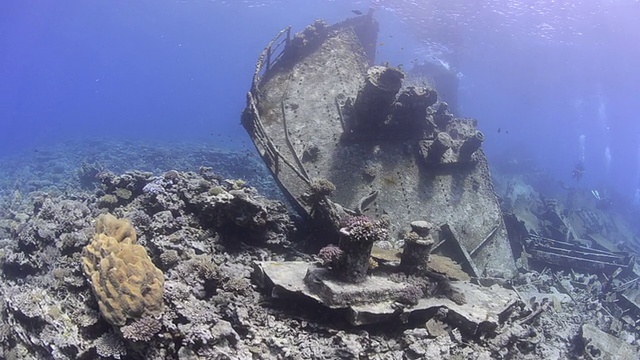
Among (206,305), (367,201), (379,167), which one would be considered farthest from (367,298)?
(379,167)

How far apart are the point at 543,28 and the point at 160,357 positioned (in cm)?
4637

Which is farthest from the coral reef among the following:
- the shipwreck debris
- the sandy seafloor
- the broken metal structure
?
the broken metal structure

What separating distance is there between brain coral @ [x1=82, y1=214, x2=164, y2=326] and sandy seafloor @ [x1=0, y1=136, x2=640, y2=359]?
0.24 meters

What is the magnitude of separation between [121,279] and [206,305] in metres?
1.48

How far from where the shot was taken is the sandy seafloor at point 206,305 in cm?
564

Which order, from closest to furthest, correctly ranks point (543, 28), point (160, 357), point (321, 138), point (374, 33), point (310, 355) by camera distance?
point (160, 357) < point (310, 355) < point (321, 138) < point (374, 33) < point (543, 28)

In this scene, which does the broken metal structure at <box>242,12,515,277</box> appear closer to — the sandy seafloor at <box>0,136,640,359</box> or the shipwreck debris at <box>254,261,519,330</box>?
the sandy seafloor at <box>0,136,640,359</box>

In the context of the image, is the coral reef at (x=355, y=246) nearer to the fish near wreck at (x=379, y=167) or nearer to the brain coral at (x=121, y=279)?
the fish near wreck at (x=379, y=167)

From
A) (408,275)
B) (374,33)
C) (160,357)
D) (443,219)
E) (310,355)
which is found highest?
(374,33)

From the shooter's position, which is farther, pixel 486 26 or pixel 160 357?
pixel 486 26

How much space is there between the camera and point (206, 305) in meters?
6.44

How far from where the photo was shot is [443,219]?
38.7ft

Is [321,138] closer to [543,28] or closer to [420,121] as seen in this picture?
[420,121]

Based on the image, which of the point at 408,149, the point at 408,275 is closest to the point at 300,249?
the point at 408,275
